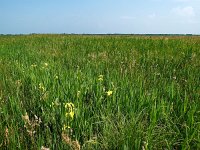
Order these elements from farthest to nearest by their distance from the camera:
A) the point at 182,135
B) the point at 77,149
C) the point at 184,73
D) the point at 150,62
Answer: the point at 150,62
the point at 184,73
the point at 182,135
the point at 77,149

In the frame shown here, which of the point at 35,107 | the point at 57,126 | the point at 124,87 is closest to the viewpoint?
the point at 57,126

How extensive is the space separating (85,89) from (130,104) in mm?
691

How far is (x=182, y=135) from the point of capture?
2.21 m

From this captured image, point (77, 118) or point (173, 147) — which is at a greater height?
point (77, 118)

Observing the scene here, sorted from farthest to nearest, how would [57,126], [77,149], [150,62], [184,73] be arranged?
[150,62], [184,73], [57,126], [77,149]

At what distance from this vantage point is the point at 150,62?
6145 millimetres

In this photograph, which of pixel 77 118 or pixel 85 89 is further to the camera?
pixel 85 89

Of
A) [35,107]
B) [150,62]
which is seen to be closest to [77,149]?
[35,107]

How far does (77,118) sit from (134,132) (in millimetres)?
531

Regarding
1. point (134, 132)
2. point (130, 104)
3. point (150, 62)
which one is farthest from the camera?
point (150, 62)

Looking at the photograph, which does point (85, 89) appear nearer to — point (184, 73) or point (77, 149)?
point (77, 149)

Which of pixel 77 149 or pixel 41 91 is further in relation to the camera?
pixel 41 91

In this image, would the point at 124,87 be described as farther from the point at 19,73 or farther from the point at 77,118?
the point at 19,73

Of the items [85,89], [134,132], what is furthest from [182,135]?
[85,89]
